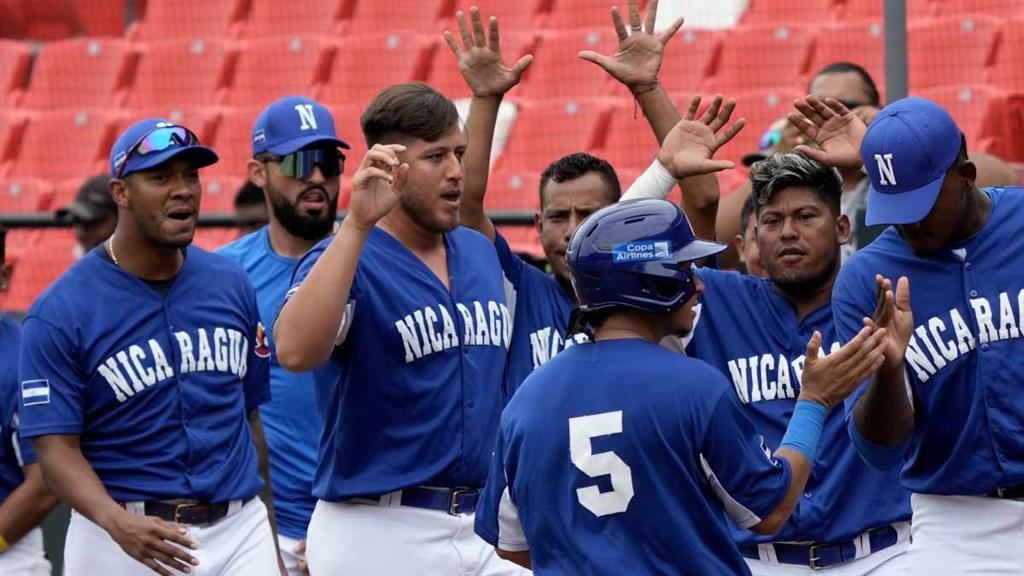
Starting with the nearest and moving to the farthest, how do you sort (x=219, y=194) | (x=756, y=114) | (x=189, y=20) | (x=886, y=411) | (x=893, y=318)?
(x=893, y=318) → (x=886, y=411) → (x=756, y=114) → (x=219, y=194) → (x=189, y=20)

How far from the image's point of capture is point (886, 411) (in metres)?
3.71

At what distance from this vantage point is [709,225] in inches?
181

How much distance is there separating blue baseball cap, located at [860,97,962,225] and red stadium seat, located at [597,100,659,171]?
4.80 metres

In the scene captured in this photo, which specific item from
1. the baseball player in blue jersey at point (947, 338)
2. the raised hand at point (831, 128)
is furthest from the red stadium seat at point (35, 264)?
the baseball player in blue jersey at point (947, 338)

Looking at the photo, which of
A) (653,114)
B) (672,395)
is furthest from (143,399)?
(672,395)

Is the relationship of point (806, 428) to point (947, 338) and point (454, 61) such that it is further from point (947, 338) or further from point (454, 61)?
point (454, 61)

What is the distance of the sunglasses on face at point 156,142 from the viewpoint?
4719mm

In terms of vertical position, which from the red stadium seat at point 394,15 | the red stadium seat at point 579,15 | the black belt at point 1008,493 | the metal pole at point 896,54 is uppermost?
the red stadium seat at point 394,15

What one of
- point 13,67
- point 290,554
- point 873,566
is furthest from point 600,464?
point 13,67

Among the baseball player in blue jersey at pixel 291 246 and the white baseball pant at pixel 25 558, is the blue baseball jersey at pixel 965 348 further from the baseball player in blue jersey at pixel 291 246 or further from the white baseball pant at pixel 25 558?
the white baseball pant at pixel 25 558

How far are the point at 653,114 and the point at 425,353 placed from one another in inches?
40.2

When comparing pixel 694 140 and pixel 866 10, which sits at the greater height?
pixel 866 10

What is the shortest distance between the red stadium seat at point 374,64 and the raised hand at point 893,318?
22.5ft

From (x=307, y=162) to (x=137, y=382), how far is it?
131cm
